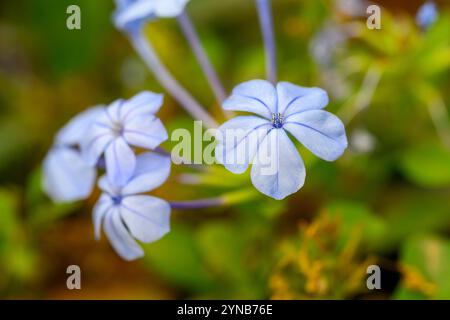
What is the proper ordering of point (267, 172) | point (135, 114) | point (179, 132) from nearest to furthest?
point (267, 172) < point (135, 114) < point (179, 132)

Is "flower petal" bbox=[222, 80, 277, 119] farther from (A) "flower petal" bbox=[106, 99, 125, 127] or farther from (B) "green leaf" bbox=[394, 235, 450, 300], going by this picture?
(B) "green leaf" bbox=[394, 235, 450, 300]

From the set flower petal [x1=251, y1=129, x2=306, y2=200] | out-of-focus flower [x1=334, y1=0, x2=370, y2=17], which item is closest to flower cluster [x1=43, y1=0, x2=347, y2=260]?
flower petal [x1=251, y1=129, x2=306, y2=200]

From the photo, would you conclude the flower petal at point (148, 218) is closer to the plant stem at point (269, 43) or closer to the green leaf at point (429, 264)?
the plant stem at point (269, 43)

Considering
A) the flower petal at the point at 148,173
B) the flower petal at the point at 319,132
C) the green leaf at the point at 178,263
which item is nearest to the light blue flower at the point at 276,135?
the flower petal at the point at 319,132

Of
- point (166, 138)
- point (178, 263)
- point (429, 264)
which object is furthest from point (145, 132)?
point (429, 264)
